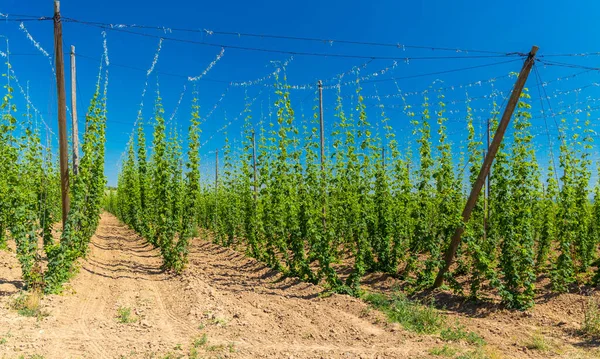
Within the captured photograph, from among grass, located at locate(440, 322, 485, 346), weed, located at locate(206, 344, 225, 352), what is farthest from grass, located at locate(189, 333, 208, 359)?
grass, located at locate(440, 322, 485, 346)

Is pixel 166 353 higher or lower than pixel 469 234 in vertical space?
lower

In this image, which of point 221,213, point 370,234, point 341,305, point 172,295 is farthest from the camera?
point 221,213

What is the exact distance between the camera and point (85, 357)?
4.65 metres

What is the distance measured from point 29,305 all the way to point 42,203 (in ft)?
9.61

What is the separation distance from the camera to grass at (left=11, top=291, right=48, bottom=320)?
6.11 m

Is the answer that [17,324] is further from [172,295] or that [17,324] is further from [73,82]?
[73,82]

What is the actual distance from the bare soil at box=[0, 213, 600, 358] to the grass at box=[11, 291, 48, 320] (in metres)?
0.09

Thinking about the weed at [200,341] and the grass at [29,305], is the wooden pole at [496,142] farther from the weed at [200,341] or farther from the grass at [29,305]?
the grass at [29,305]

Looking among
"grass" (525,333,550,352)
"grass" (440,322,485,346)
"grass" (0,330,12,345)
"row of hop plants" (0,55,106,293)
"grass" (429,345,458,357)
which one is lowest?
"grass" (525,333,550,352)

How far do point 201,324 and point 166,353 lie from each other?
1.25 meters

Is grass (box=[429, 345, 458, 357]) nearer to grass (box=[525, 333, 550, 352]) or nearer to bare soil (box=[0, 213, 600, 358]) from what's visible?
bare soil (box=[0, 213, 600, 358])

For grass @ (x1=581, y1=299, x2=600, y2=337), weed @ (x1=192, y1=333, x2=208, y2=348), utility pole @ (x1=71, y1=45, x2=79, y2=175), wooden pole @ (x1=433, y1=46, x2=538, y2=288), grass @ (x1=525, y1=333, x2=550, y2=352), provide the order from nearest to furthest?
weed @ (x1=192, y1=333, x2=208, y2=348)
grass @ (x1=525, y1=333, x2=550, y2=352)
grass @ (x1=581, y1=299, x2=600, y2=337)
wooden pole @ (x1=433, y1=46, x2=538, y2=288)
utility pole @ (x1=71, y1=45, x2=79, y2=175)

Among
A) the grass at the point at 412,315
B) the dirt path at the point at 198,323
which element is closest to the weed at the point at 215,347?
the dirt path at the point at 198,323

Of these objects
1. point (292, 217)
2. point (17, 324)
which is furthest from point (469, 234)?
point (17, 324)
